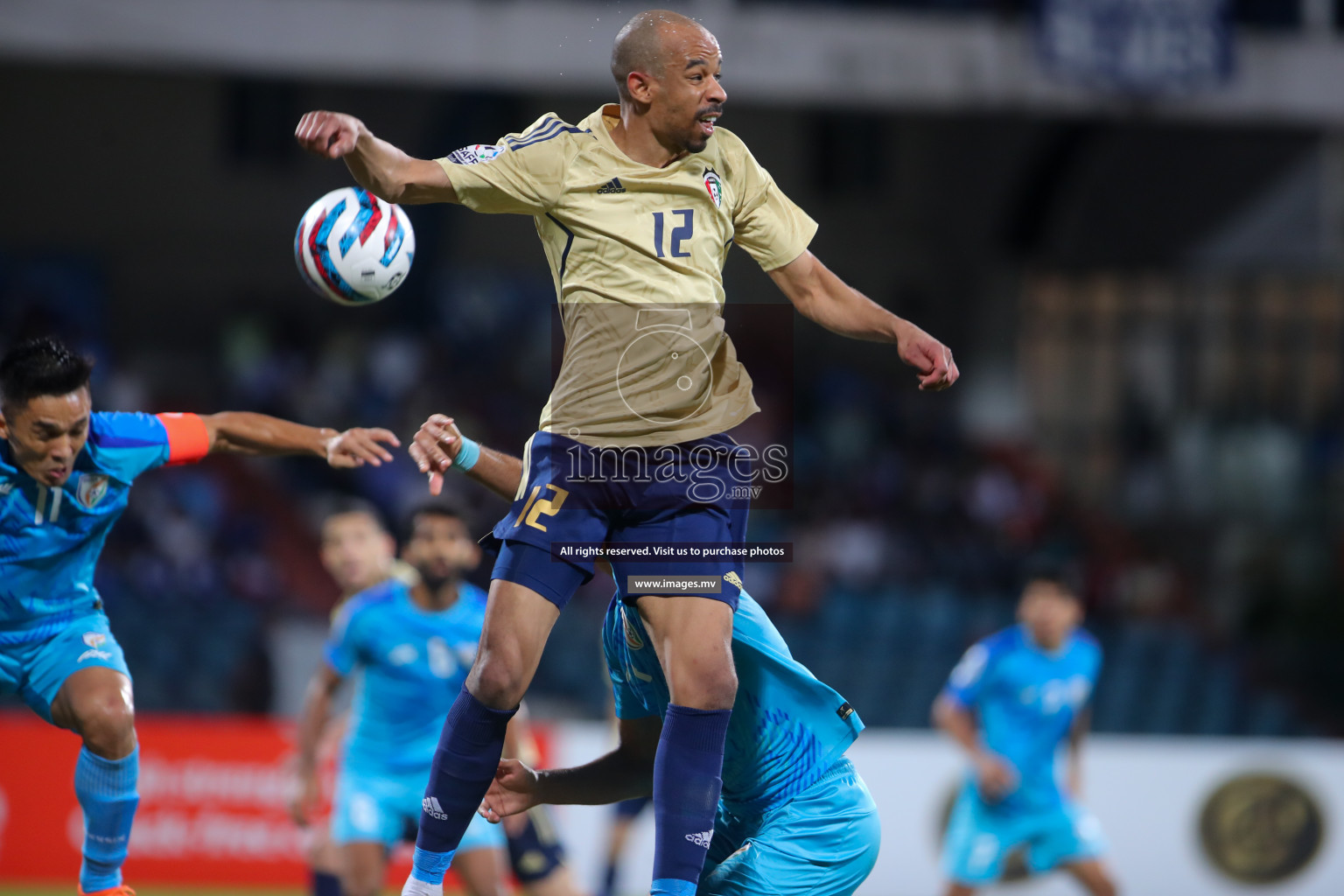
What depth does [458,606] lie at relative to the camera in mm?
6578

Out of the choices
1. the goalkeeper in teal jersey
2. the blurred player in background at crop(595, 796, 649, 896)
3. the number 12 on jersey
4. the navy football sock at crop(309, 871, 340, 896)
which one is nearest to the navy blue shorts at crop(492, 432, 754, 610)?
the goalkeeper in teal jersey

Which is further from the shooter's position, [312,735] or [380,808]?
[312,735]

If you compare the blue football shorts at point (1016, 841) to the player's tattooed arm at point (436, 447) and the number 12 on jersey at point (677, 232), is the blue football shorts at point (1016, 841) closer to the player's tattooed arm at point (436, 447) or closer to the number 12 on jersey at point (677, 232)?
the player's tattooed arm at point (436, 447)

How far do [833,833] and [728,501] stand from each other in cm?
91

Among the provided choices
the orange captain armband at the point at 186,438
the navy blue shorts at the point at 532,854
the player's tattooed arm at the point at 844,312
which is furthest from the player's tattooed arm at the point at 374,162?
the navy blue shorts at the point at 532,854

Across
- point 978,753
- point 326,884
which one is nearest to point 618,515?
point 326,884

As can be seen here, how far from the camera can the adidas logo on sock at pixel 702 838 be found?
3.74m

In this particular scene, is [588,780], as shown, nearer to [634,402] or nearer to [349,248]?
[634,402]

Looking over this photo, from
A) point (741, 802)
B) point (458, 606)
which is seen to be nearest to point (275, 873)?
point (458, 606)

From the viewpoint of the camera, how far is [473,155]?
150 inches

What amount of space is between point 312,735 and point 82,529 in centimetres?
249

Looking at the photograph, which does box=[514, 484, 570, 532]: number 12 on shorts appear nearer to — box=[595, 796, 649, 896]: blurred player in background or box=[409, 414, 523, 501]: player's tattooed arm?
box=[409, 414, 523, 501]: player's tattooed arm

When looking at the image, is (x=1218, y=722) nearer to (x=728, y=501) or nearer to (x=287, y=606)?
(x=287, y=606)

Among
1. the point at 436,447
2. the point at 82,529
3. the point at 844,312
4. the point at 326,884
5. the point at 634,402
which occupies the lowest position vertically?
the point at 326,884
